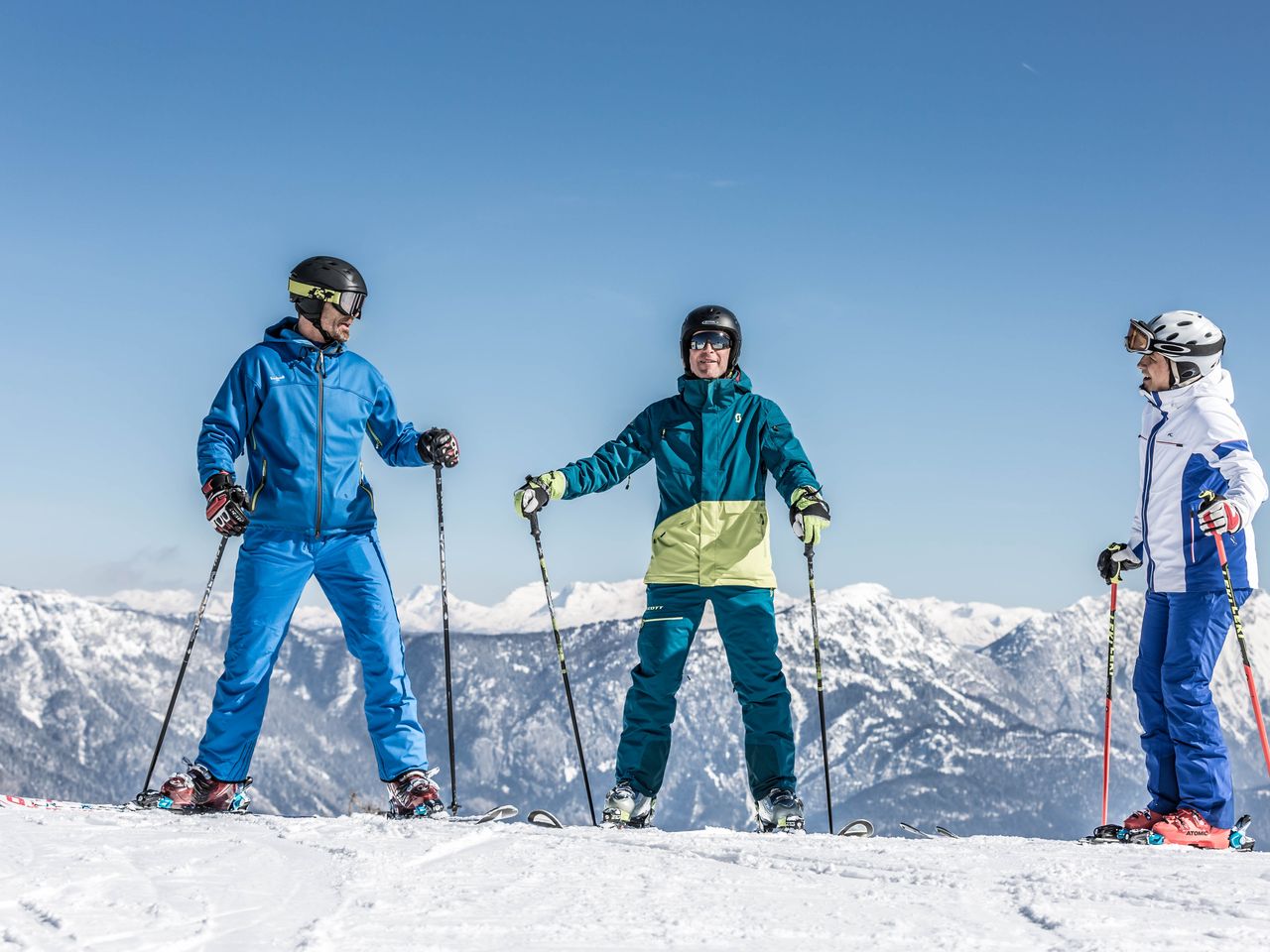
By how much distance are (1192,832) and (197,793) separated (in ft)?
17.7

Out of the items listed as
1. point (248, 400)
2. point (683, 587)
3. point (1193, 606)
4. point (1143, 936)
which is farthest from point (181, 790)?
point (1193, 606)

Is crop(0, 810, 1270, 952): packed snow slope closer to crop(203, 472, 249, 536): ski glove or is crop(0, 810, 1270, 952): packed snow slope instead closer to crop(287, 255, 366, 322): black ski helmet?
crop(203, 472, 249, 536): ski glove

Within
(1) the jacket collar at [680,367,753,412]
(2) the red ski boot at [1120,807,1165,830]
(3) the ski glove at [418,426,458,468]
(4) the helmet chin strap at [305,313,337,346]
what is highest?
(4) the helmet chin strap at [305,313,337,346]

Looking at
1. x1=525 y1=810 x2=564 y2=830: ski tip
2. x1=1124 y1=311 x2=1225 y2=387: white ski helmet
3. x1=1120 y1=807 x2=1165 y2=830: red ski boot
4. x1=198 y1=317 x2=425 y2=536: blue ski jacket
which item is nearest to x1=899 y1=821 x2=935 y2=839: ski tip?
x1=1120 y1=807 x2=1165 y2=830: red ski boot

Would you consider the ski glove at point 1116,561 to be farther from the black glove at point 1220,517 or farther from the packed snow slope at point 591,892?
the packed snow slope at point 591,892

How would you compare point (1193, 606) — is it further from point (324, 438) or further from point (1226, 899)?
point (324, 438)

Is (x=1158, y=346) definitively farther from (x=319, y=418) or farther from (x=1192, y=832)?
(x=319, y=418)

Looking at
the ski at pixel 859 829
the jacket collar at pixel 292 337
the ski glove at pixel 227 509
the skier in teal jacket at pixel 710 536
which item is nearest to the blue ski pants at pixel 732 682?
the skier in teal jacket at pixel 710 536

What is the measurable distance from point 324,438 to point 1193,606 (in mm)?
4991

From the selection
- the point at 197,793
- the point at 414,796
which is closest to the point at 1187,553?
the point at 414,796

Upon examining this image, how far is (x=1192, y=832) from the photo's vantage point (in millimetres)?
6137

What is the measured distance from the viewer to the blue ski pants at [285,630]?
6492mm

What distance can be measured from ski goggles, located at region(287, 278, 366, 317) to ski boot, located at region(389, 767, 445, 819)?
2761 mm

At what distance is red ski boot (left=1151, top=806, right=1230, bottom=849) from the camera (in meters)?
6.10
